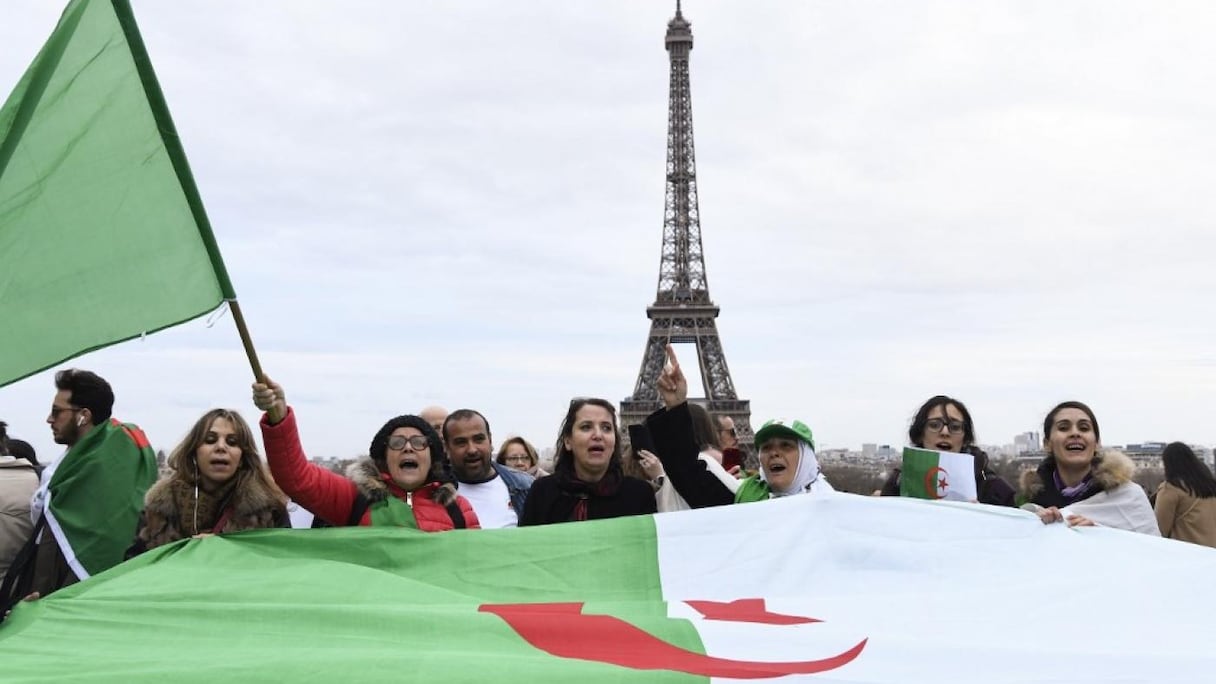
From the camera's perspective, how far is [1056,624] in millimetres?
4062

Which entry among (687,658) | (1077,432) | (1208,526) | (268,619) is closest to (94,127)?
(268,619)

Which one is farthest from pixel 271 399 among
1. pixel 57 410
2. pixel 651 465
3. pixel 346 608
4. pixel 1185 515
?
pixel 1185 515

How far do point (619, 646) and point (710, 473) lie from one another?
6.45 ft

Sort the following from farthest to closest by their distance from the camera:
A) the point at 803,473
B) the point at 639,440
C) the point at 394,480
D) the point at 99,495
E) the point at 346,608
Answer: the point at 639,440 < the point at 803,473 < the point at 99,495 < the point at 394,480 < the point at 346,608

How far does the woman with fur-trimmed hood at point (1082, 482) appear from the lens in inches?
208

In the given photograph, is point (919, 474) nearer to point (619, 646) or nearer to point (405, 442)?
point (619, 646)

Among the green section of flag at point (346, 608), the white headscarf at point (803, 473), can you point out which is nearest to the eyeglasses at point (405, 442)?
the green section of flag at point (346, 608)

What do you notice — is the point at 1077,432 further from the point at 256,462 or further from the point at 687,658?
the point at 256,462

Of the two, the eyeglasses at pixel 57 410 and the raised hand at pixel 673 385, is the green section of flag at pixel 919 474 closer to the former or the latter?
the raised hand at pixel 673 385

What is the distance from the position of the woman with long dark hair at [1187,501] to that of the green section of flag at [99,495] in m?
5.45

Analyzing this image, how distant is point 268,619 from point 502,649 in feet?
3.03

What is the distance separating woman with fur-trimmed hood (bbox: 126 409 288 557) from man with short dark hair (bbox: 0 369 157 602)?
209 mm

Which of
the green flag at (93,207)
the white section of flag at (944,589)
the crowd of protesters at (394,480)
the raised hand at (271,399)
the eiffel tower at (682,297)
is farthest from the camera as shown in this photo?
the eiffel tower at (682,297)

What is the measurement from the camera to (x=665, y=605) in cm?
438
